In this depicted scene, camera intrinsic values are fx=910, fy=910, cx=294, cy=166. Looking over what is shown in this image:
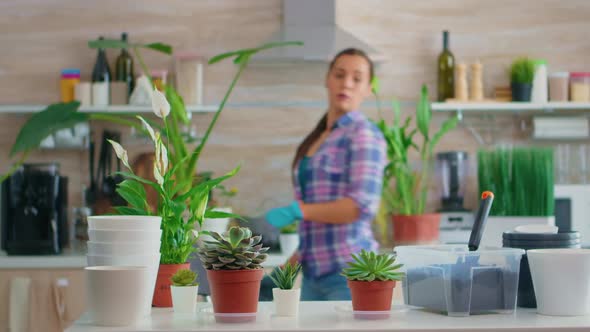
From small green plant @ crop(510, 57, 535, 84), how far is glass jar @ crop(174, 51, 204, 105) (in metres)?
1.62

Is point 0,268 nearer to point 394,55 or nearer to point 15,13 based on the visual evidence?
point 15,13

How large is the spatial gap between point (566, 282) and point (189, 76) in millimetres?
3242

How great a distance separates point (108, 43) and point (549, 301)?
90.2 inches

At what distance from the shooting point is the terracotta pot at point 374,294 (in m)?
1.70

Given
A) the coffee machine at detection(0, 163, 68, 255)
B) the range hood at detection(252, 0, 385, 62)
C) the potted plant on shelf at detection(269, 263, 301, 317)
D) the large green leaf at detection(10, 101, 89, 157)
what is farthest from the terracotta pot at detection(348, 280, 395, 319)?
the range hood at detection(252, 0, 385, 62)

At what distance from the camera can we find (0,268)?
4230 mm

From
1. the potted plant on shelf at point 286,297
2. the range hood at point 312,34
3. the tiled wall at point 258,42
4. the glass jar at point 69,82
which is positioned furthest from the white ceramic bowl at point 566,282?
the glass jar at point 69,82

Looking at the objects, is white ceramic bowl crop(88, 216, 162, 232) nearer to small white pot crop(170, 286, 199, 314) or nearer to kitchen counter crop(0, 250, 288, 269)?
small white pot crop(170, 286, 199, 314)

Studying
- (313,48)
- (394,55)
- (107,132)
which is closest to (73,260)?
(107,132)

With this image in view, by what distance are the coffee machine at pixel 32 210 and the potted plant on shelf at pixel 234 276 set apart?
110 inches

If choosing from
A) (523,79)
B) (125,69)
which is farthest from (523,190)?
(125,69)

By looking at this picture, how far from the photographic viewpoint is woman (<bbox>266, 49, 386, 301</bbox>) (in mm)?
2895

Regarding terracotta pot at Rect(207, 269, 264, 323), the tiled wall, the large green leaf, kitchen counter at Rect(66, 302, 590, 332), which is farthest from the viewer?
the tiled wall

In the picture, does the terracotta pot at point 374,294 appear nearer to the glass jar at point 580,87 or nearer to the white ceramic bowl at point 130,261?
the white ceramic bowl at point 130,261
